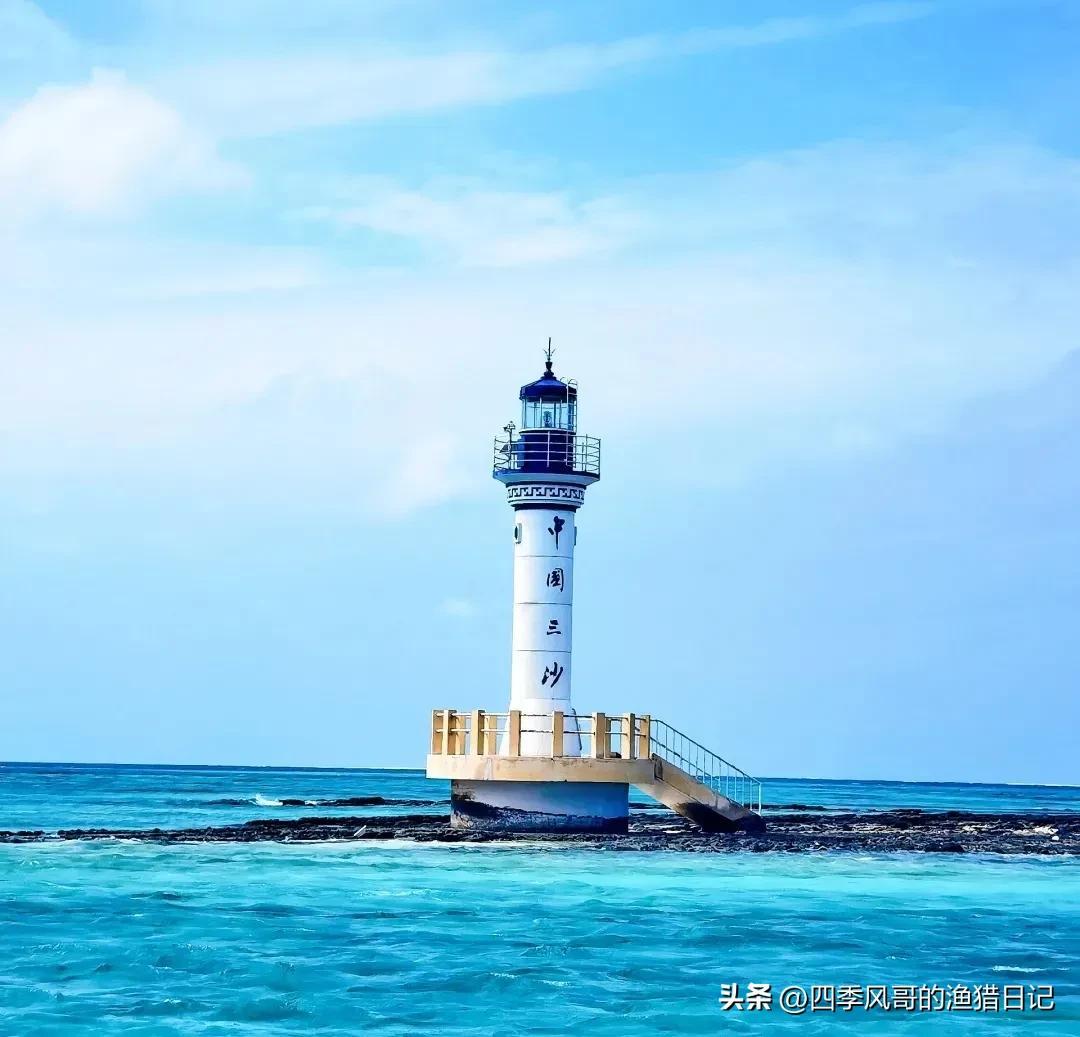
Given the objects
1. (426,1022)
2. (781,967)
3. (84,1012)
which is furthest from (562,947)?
(84,1012)

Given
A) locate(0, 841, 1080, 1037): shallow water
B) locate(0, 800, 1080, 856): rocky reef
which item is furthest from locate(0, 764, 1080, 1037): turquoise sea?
locate(0, 800, 1080, 856): rocky reef

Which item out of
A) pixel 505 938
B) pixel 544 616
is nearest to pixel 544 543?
pixel 544 616

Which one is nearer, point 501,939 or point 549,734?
point 501,939

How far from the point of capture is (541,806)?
1345 inches

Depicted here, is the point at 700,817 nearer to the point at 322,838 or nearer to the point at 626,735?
the point at 626,735

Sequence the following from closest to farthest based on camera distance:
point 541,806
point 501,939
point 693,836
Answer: point 501,939
point 541,806
point 693,836

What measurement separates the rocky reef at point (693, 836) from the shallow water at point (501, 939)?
94.0 inches

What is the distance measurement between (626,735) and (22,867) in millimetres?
11469

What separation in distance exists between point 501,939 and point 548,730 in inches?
544

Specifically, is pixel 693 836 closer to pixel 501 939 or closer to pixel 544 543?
pixel 544 543

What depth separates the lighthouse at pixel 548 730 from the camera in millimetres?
33844

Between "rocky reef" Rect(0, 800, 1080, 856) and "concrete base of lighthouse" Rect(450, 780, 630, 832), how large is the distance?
21cm

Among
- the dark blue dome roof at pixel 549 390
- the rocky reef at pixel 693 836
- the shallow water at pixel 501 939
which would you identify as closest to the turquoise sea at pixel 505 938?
A: the shallow water at pixel 501 939

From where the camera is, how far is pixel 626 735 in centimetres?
3403
